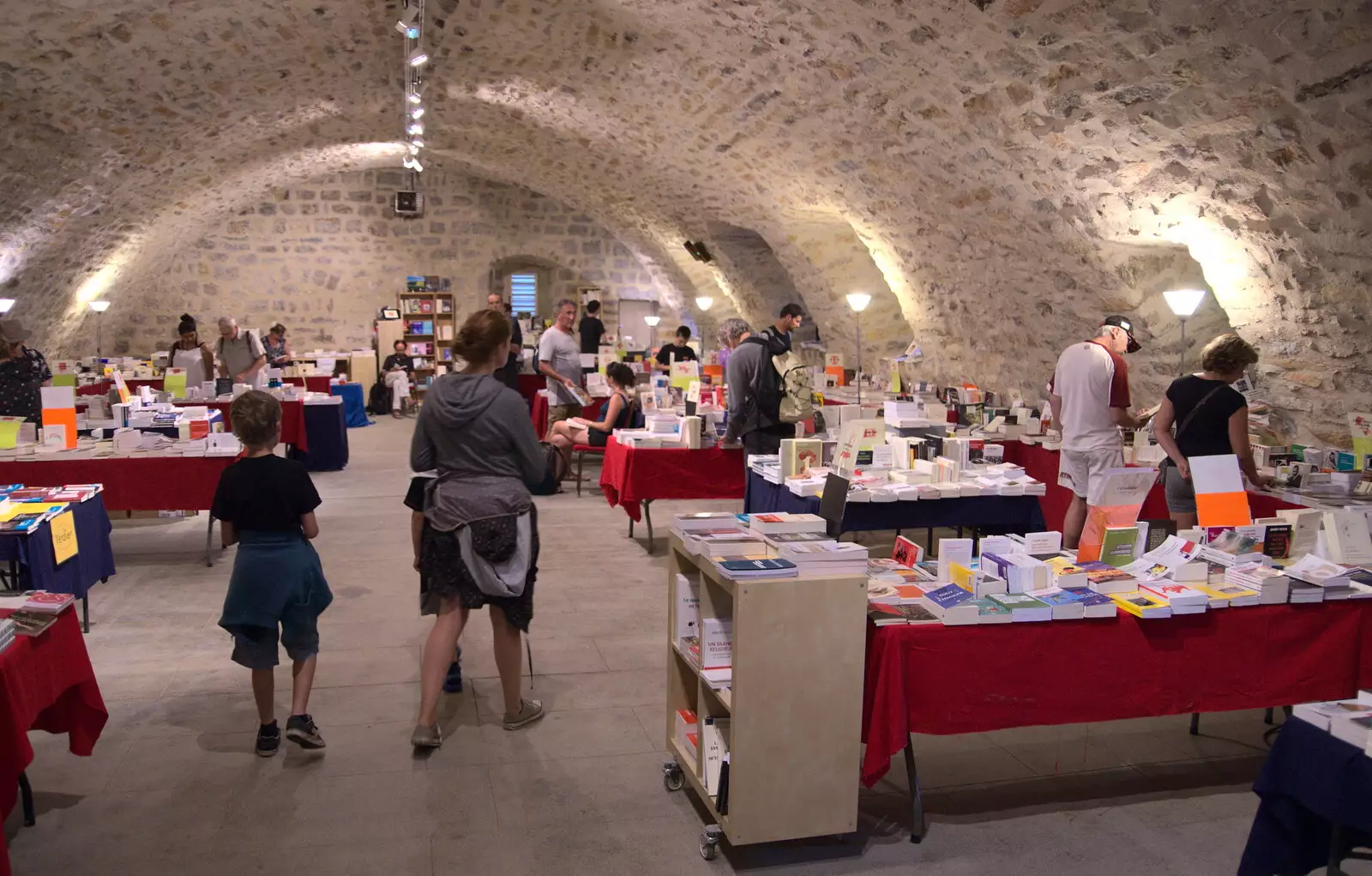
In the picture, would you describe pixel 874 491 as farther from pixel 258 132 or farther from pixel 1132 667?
pixel 258 132

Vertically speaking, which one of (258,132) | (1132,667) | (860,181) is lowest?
(1132,667)

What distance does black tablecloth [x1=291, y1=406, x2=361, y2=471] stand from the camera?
32.4 ft

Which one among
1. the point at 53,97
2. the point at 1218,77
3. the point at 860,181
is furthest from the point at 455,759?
the point at 53,97

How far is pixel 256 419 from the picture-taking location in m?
3.59

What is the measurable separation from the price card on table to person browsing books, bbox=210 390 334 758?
1.21 m

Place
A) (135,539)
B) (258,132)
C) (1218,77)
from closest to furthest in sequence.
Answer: (1218,77), (135,539), (258,132)

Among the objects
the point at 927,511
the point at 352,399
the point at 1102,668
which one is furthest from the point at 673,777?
the point at 352,399

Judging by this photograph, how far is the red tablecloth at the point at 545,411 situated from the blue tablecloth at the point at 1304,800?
740 cm

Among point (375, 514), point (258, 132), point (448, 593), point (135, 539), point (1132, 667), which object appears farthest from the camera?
point (258, 132)

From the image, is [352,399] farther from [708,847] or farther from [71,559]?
[708,847]

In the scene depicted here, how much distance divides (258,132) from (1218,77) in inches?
377

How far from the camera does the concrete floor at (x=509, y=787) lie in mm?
3078

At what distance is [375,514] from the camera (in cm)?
790

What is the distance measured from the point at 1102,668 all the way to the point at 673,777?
53.6 inches
